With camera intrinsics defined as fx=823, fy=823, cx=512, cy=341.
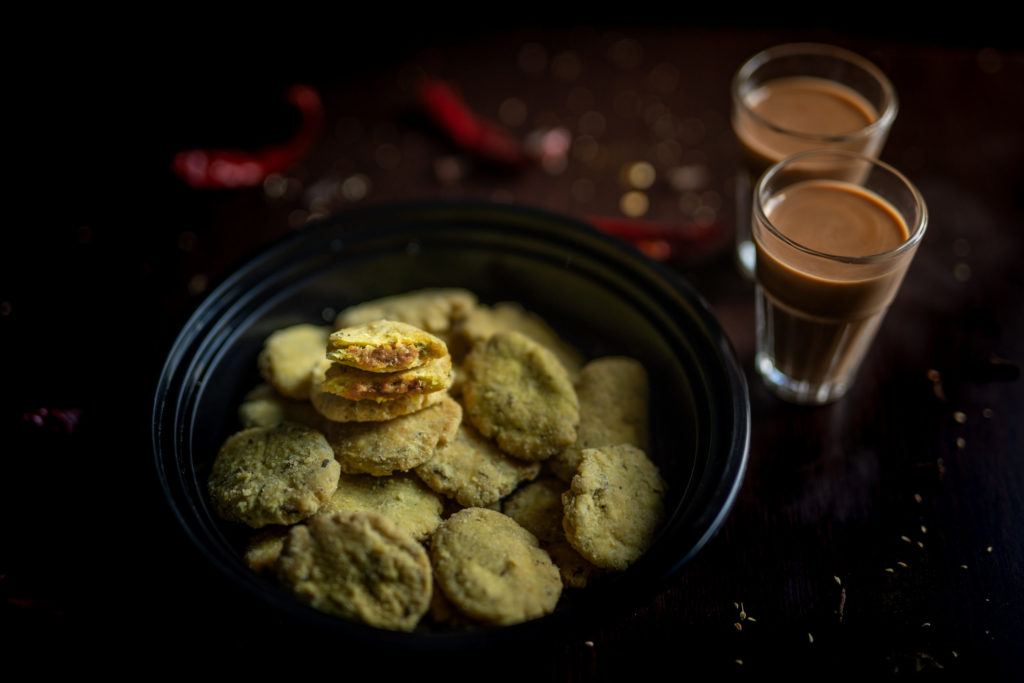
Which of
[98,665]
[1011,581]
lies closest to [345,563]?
[98,665]

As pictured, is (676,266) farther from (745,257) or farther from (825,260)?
(825,260)

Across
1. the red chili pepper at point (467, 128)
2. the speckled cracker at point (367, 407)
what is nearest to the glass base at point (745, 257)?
the red chili pepper at point (467, 128)

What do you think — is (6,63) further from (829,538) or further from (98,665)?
(829,538)

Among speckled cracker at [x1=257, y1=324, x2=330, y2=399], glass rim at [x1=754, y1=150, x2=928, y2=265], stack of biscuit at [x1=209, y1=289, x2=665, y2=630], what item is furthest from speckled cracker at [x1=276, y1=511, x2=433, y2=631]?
glass rim at [x1=754, y1=150, x2=928, y2=265]

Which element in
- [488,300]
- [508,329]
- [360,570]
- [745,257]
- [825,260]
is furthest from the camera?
[745,257]

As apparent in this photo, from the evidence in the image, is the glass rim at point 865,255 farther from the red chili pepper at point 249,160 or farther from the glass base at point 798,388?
the red chili pepper at point 249,160

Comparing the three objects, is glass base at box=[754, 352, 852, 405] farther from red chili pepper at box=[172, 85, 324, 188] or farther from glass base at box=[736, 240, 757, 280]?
red chili pepper at box=[172, 85, 324, 188]

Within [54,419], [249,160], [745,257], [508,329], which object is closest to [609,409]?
[508,329]
